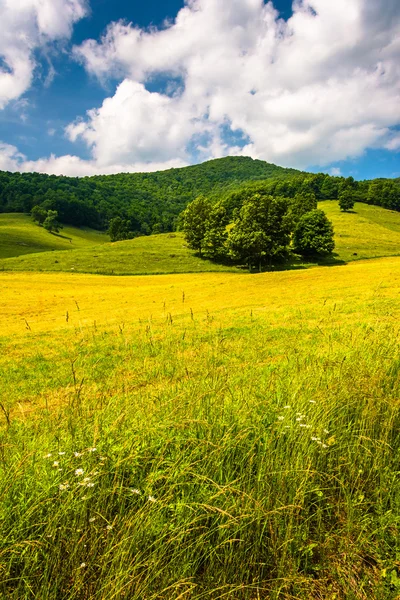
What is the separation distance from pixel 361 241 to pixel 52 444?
103351 millimetres

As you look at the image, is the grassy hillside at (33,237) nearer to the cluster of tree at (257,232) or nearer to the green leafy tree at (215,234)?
the cluster of tree at (257,232)

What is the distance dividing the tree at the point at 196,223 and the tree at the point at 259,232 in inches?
523

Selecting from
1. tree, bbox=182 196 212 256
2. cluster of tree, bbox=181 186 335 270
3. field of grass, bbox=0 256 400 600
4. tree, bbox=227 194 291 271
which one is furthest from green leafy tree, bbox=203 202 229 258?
field of grass, bbox=0 256 400 600

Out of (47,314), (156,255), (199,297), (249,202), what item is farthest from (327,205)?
(47,314)

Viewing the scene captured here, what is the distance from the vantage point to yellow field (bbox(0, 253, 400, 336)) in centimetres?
2247

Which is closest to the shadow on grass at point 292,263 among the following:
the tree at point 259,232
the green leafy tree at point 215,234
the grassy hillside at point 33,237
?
the tree at point 259,232

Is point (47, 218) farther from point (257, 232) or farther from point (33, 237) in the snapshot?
point (257, 232)

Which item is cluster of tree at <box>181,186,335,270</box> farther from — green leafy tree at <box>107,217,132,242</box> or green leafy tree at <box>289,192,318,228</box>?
green leafy tree at <box>107,217,132,242</box>

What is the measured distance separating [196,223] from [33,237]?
7911cm

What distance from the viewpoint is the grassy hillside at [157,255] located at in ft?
239

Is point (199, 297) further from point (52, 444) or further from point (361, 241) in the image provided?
point (361, 241)

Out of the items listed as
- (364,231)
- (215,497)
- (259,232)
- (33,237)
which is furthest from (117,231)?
(215,497)

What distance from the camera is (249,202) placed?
75250mm

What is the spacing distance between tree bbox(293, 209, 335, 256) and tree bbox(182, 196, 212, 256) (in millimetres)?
24375
